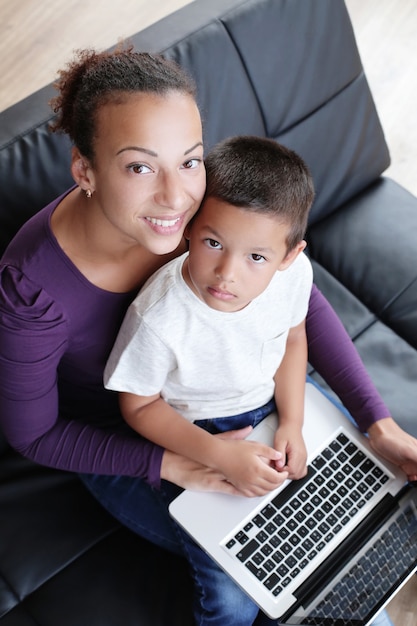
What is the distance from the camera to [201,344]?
41.2 inches

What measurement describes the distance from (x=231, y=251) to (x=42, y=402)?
1.29 ft

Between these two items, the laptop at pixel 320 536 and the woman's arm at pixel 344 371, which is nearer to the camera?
the laptop at pixel 320 536

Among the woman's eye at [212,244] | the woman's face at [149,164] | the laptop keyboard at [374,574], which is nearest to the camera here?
the woman's face at [149,164]

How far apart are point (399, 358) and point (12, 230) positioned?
0.84 m

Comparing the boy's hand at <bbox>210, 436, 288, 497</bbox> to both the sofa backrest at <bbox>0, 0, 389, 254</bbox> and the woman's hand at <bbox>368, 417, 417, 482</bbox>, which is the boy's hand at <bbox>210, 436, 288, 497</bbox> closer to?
the woman's hand at <bbox>368, 417, 417, 482</bbox>

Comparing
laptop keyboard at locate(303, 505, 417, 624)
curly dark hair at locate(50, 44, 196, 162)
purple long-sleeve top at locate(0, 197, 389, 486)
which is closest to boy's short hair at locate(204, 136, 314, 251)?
curly dark hair at locate(50, 44, 196, 162)

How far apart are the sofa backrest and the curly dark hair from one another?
27 centimetres

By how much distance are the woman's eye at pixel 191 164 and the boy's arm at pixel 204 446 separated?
39cm

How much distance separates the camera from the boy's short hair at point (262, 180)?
0.91 m

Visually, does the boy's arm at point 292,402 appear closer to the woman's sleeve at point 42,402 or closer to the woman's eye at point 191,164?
the woman's sleeve at point 42,402

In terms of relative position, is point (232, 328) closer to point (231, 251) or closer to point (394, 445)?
point (231, 251)

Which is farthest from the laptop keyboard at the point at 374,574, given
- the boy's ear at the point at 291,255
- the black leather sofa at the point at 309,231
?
the boy's ear at the point at 291,255

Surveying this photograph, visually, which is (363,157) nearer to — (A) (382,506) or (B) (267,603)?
(A) (382,506)

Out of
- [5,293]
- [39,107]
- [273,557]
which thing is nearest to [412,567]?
[273,557]
